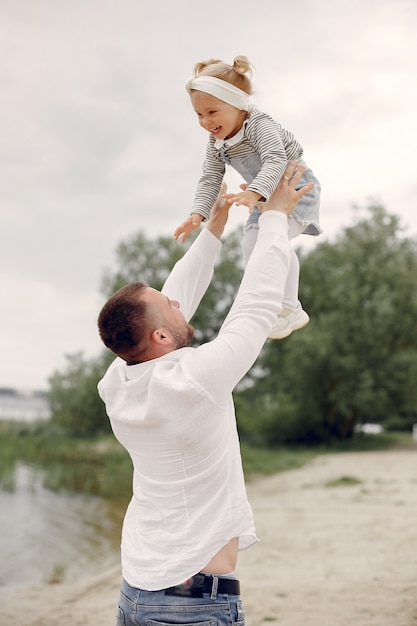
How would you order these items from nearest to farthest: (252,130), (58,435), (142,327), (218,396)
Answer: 1. (218,396)
2. (142,327)
3. (252,130)
4. (58,435)

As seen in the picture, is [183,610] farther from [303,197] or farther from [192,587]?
[303,197]

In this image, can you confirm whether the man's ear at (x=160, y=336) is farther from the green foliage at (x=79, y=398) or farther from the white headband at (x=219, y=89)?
the green foliage at (x=79, y=398)

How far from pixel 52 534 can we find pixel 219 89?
495 inches

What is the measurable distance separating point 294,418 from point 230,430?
2844 cm

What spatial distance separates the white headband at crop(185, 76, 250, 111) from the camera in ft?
9.32

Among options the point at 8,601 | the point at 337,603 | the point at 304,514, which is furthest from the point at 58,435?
the point at 337,603

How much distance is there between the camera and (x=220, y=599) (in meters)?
2.34

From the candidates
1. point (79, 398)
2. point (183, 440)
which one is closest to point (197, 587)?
point (183, 440)

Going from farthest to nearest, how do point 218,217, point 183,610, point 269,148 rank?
point 218,217 → point 269,148 → point 183,610

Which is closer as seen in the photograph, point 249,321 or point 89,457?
point 249,321

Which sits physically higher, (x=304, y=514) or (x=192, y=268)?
(x=192, y=268)

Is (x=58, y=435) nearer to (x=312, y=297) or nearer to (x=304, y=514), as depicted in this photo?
(x=312, y=297)

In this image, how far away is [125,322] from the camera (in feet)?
8.05

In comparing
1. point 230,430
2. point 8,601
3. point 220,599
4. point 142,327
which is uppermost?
point 142,327
